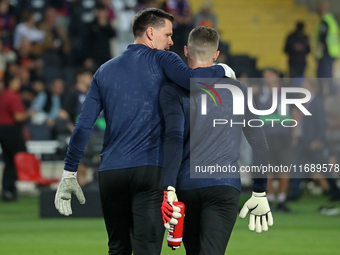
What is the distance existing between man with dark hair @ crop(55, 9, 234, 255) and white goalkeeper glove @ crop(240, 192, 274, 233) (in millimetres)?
604

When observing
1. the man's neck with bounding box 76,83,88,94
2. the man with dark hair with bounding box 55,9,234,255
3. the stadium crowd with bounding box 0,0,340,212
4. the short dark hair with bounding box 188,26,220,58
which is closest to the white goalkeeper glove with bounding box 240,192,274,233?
the man with dark hair with bounding box 55,9,234,255

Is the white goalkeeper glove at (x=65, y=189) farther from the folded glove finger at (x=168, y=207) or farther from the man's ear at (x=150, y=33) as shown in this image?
the man's ear at (x=150, y=33)

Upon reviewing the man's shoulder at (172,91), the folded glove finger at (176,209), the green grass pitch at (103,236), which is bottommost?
the green grass pitch at (103,236)

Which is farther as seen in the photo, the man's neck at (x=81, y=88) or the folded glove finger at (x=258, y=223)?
the man's neck at (x=81, y=88)

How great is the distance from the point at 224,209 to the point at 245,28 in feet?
57.5

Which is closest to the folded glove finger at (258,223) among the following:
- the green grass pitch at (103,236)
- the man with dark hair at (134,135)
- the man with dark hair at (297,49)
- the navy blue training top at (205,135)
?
the navy blue training top at (205,135)

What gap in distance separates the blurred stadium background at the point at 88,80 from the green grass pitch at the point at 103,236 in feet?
0.05

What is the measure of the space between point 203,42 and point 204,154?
73 centimetres

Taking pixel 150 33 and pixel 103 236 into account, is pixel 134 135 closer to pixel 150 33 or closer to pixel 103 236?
pixel 150 33

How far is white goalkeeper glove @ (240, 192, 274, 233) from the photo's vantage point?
4336 millimetres

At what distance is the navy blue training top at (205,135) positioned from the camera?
4.14m

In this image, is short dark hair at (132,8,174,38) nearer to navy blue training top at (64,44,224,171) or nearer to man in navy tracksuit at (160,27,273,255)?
navy blue training top at (64,44,224,171)

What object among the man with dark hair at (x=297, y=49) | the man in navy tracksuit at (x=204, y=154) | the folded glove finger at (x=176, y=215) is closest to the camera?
the folded glove finger at (x=176, y=215)

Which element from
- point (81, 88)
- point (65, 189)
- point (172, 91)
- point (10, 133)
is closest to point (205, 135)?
point (172, 91)
